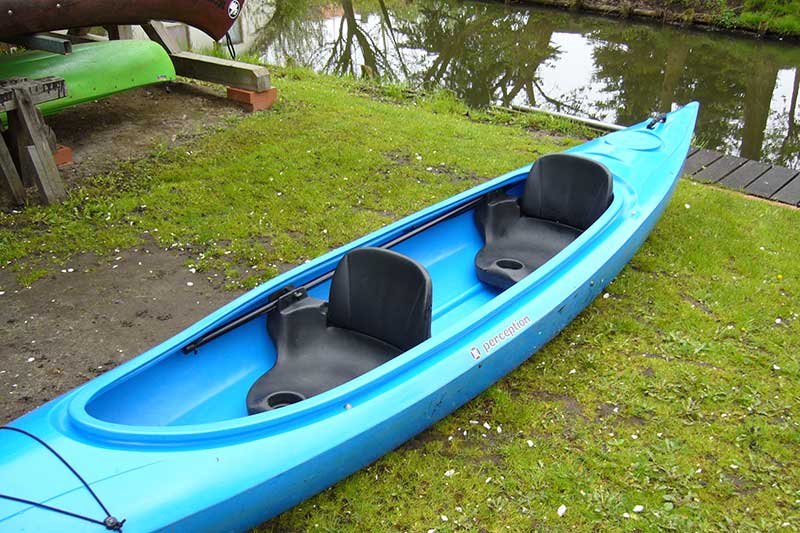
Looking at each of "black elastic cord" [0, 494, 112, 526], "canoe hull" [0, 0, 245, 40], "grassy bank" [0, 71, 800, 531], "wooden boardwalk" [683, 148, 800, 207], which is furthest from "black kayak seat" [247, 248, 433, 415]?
"wooden boardwalk" [683, 148, 800, 207]

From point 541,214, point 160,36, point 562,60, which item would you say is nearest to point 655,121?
point 541,214

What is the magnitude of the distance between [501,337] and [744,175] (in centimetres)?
446

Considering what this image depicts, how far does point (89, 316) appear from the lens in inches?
152

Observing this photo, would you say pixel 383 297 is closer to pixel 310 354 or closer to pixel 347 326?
pixel 347 326

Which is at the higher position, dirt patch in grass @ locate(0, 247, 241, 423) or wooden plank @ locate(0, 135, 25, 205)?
wooden plank @ locate(0, 135, 25, 205)

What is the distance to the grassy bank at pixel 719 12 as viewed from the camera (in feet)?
42.8

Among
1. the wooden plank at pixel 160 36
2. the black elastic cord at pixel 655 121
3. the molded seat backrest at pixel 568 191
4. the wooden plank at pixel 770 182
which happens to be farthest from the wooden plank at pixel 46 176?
the wooden plank at pixel 770 182

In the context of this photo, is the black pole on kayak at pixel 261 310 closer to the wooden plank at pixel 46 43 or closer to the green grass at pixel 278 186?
the green grass at pixel 278 186

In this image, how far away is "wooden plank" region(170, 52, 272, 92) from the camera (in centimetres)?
697

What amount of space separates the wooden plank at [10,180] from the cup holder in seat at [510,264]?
3770mm

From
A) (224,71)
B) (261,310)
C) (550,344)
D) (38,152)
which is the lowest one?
(550,344)

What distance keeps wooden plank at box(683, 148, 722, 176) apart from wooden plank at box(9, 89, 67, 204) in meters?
5.66

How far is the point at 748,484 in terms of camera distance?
2.86 m

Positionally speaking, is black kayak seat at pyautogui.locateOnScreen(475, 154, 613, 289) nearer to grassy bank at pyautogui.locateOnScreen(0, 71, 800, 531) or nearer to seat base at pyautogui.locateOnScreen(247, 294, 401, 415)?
grassy bank at pyautogui.locateOnScreen(0, 71, 800, 531)
